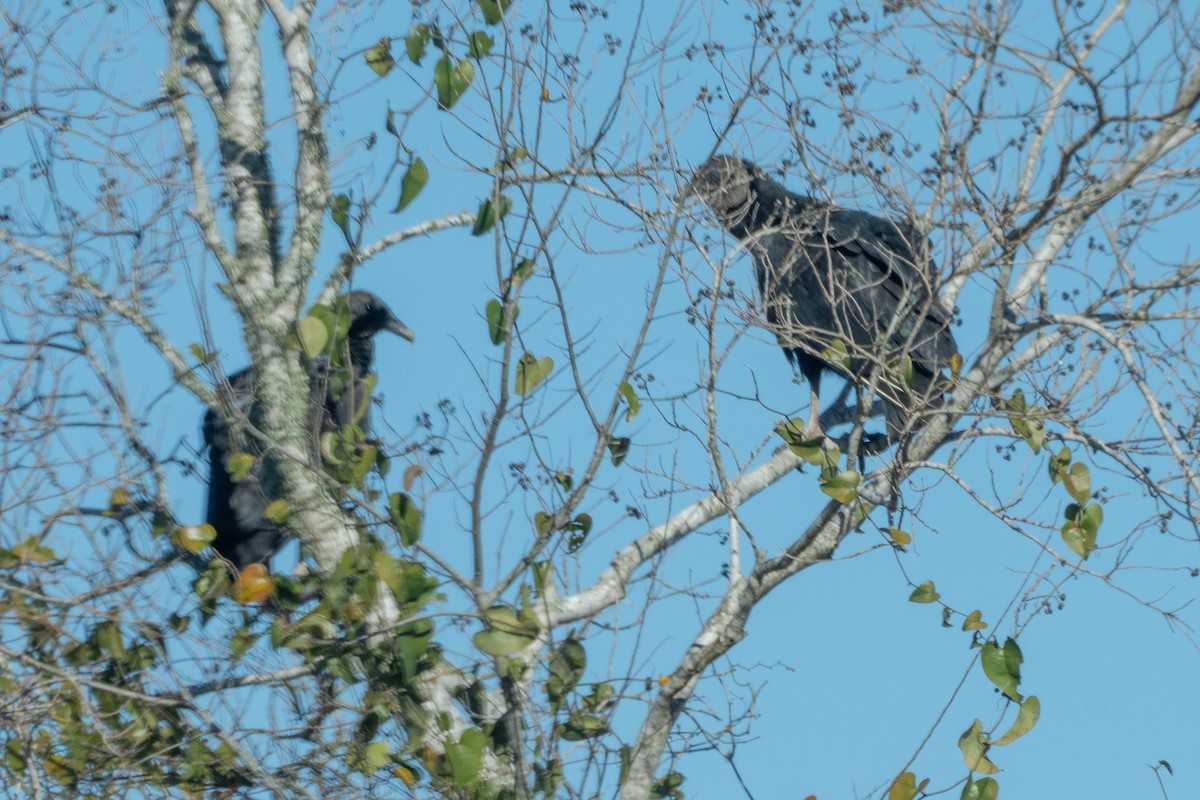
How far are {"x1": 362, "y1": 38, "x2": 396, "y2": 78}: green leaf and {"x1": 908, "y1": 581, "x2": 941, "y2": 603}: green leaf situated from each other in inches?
79.3

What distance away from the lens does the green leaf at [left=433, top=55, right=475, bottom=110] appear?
3615 mm

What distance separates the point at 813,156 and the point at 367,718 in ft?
7.34

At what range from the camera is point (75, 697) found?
4254 millimetres

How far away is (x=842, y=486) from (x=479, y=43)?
1.49 m

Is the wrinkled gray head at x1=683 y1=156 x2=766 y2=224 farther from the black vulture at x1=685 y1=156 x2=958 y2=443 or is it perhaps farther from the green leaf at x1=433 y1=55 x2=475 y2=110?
the green leaf at x1=433 y1=55 x2=475 y2=110

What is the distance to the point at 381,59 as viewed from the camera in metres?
3.97

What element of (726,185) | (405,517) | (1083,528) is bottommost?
(405,517)

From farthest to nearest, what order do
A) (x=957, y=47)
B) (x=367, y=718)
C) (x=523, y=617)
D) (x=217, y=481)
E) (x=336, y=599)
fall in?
(x=217, y=481) → (x=957, y=47) → (x=367, y=718) → (x=336, y=599) → (x=523, y=617)

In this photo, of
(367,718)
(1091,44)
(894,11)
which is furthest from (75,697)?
(1091,44)

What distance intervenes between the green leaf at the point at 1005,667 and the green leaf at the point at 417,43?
205 cm

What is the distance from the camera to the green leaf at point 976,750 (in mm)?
3436

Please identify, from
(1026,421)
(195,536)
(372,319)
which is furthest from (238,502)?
(1026,421)

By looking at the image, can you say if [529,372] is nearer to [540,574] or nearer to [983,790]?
[540,574]

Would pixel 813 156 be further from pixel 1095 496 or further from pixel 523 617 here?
pixel 523 617
